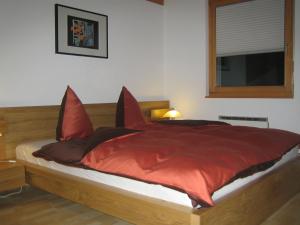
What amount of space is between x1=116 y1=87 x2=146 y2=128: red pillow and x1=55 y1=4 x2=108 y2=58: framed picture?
0.73 meters

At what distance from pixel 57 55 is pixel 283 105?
272cm

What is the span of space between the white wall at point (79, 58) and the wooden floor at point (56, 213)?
958 millimetres

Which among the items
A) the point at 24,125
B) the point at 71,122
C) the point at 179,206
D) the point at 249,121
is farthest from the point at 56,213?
the point at 249,121

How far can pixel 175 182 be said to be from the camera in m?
1.71

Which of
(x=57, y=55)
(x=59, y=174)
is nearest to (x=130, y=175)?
(x=59, y=174)

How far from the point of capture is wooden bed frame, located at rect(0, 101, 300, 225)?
1.78 m

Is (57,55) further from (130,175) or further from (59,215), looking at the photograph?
(130,175)

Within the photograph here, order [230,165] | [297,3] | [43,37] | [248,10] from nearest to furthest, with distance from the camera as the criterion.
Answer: [230,165] < [43,37] < [297,3] < [248,10]

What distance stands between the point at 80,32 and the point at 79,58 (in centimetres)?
30

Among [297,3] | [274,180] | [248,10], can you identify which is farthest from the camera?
[248,10]

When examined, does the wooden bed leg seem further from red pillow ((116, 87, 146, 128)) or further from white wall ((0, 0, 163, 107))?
white wall ((0, 0, 163, 107))

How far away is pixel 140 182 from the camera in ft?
6.41

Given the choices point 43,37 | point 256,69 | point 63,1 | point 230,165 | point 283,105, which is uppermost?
point 63,1

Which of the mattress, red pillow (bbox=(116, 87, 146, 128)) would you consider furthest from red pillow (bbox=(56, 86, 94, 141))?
red pillow (bbox=(116, 87, 146, 128))
